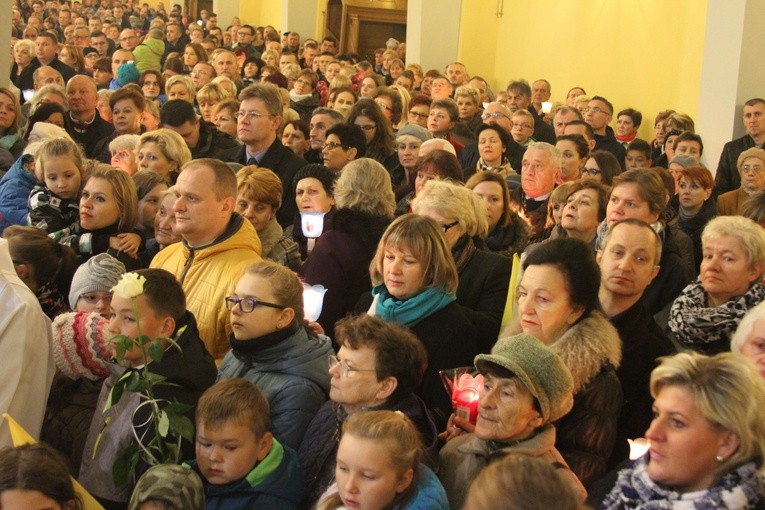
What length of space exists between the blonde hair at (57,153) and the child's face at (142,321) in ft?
7.45

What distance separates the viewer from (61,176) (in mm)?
5414

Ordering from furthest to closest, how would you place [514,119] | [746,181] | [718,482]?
[514,119] → [746,181] → [718,482]

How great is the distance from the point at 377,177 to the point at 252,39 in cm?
1317

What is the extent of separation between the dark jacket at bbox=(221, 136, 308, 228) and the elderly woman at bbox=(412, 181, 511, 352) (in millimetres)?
1682

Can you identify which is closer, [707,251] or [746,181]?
[707,251]

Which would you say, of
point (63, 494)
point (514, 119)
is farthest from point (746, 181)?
point (63, 494)

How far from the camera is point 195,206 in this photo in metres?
4.25

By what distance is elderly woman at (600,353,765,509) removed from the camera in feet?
7.66

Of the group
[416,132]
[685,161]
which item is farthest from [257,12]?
[685,161]

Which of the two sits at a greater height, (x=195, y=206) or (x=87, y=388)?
(x=195, y=206)

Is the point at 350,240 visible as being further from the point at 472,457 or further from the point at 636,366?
the point at 472,457

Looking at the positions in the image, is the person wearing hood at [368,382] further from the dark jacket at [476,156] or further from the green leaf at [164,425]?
the dark jacket at [476,156]

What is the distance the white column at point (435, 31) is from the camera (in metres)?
14.9

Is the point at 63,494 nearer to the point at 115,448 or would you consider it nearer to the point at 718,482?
the point at 115,448
